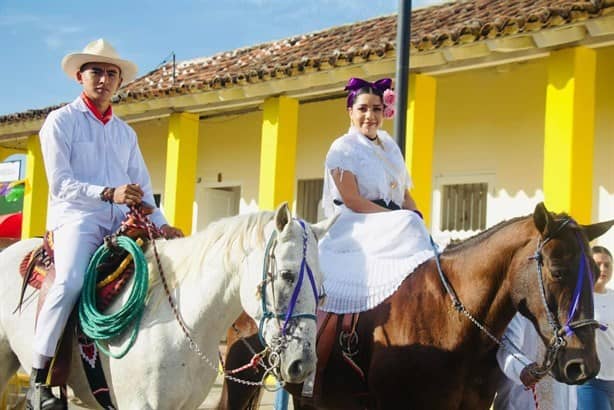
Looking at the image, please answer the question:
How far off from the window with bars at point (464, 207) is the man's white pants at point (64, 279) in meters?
6.62

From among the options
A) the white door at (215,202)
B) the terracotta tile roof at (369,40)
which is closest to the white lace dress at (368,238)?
the terracotta tile roof at (369,40)

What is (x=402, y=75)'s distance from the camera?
19.8 feet

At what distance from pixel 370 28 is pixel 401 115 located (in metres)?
5.95

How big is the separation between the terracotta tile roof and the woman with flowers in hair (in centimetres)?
276

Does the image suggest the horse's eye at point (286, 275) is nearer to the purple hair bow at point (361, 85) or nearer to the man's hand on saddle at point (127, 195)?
the man's hand on saddle at point (127, 195)

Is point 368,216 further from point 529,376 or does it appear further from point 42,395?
point 42,395

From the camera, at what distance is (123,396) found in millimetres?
3590

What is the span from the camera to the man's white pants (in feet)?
12.5

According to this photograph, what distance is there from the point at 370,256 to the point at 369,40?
615cm

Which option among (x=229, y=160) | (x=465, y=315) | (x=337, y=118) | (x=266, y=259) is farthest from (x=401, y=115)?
(x=229, y=160)

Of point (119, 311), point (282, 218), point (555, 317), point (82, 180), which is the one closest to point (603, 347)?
point (555, 317)

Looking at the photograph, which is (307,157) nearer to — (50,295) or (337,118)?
(337,118)

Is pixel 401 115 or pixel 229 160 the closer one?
pixel 401 115

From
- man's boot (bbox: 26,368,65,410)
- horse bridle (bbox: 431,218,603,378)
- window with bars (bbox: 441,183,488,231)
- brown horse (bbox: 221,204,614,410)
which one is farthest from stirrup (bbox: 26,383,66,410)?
window with bars (bbox: 441,183,488,231)
